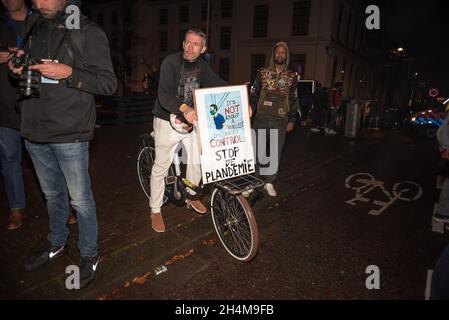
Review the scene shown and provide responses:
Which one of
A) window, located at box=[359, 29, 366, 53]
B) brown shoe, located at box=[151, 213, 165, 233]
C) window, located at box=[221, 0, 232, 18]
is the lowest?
brown shoe, located at box=[151, 213, 165, 233]

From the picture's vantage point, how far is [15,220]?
373cm

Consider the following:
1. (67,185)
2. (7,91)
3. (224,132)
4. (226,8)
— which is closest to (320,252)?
(224,132)

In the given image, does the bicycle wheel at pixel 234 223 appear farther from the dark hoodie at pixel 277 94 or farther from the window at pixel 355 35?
the window at pixel 355 35

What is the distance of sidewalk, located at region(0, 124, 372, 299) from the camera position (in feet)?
9.32

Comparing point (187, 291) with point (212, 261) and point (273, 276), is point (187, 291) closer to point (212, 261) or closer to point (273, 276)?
point (212, 261)

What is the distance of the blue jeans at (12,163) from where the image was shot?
3.55m

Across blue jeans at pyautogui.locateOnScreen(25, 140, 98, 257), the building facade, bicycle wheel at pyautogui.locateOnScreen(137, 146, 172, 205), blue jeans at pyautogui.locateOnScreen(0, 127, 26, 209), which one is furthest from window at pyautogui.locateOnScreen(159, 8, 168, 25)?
blue jeans at pyautogui.locateOnScreen(25, 140, 98, 257)

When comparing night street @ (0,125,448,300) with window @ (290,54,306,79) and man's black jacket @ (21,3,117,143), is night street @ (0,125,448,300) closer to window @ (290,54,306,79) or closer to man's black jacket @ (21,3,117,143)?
man's black jacket @ (21,3,117,143)

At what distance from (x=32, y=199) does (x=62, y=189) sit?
2059 millimetres

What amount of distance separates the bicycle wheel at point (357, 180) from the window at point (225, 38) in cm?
2851

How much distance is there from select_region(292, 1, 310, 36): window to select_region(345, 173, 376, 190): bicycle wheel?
2356 centimetres

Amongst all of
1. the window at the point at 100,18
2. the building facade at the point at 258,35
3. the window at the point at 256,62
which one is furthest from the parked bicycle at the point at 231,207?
the window at the point at 100,18

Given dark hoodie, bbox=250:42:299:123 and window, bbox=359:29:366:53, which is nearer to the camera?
dark hoodie, bbox=250:42:299:123

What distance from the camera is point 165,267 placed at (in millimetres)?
3334
